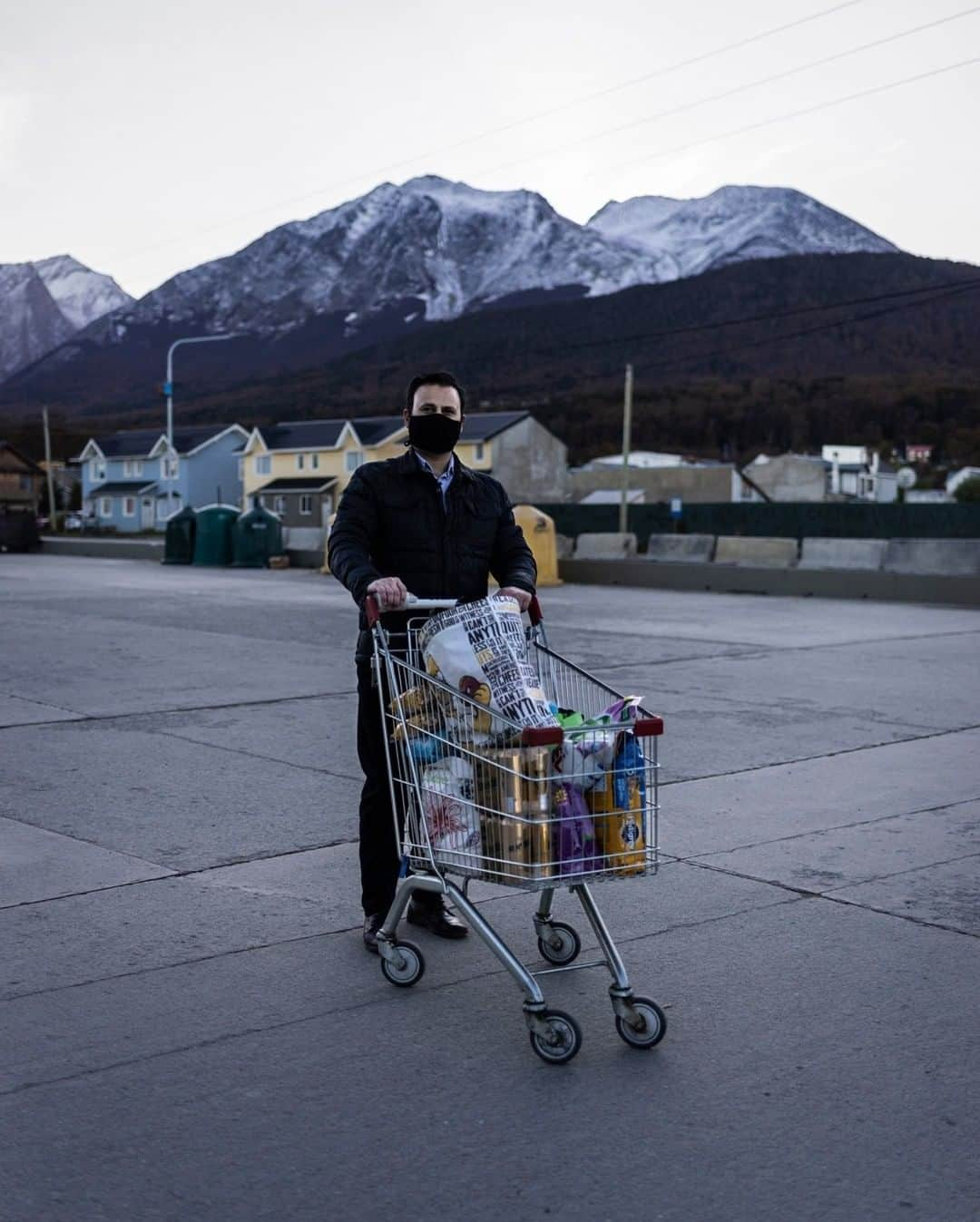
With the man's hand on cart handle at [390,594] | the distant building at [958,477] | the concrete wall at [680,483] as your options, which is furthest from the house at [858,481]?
the man's hand on cart handle at [390,594]

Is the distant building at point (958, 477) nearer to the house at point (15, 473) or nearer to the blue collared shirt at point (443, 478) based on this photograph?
the house at point (15, 473)

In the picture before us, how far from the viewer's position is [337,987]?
493cm

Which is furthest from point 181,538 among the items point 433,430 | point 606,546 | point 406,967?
point 406,967

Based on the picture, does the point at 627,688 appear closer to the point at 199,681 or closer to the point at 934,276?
the point at 199,681

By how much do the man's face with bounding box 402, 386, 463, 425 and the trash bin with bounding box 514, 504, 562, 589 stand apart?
2160cm

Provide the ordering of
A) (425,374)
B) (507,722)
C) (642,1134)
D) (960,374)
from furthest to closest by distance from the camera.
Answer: (960,374)
(425,374)
(507,722)
(642,1134)

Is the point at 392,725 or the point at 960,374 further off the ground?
the point at 960,374

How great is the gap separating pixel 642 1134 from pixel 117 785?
202 inches

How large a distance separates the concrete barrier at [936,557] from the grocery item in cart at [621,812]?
2064 centimetres

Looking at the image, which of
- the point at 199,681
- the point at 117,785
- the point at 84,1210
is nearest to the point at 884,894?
the point at 84,1210

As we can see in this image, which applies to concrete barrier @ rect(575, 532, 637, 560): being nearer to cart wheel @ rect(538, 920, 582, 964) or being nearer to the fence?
the fence

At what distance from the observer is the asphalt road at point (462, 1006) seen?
353 cm

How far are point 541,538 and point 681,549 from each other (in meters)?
4.14

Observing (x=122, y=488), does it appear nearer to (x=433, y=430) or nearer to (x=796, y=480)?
(x=796, y=480)
